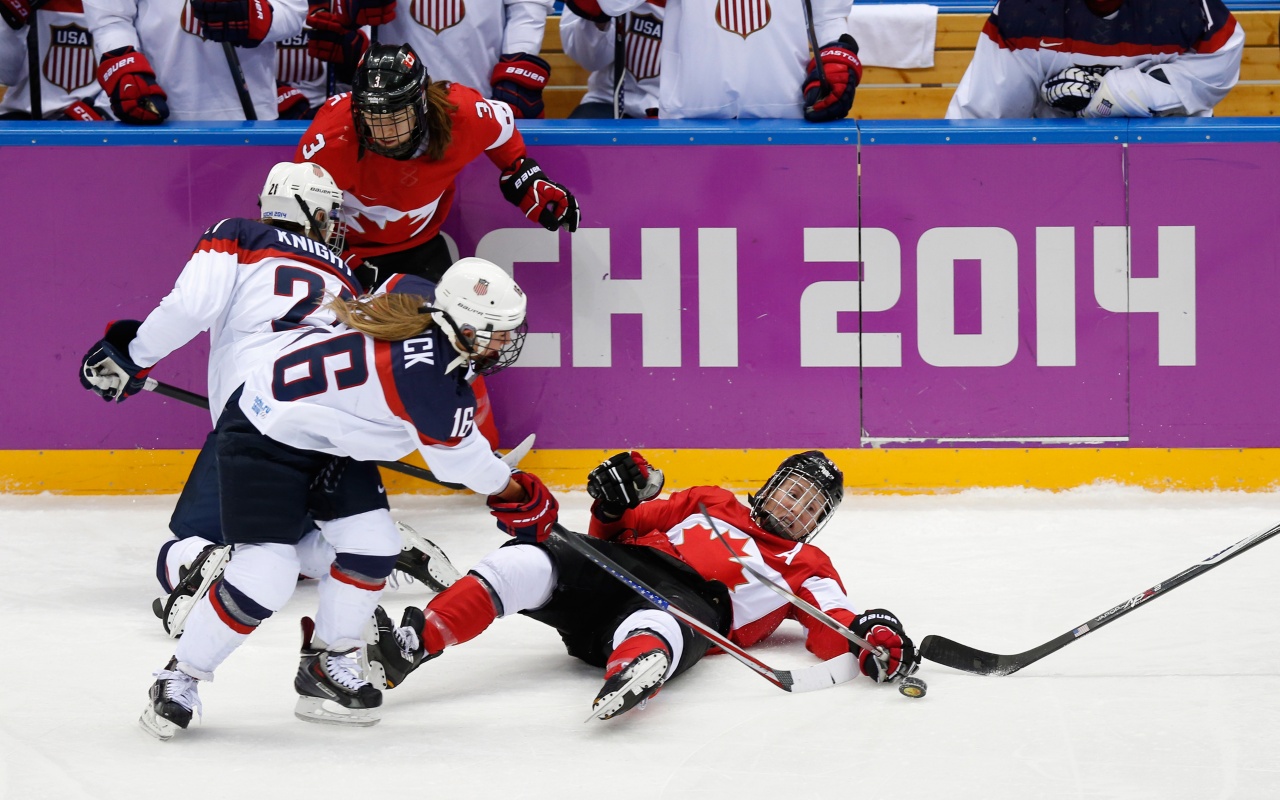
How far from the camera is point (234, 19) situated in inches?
183

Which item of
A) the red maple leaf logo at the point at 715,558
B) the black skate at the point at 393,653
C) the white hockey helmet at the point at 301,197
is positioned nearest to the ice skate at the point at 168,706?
the black skate at the point at 393,653

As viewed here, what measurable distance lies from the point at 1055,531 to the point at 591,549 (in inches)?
74.5

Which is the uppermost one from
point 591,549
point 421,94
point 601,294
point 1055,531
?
point 421,94

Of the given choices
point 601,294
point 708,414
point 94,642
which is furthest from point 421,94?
point 94,642

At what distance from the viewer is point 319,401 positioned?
2.79 meters

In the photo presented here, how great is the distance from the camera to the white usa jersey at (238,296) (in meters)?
3.51

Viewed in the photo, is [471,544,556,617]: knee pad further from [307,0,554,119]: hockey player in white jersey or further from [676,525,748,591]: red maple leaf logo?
[307,0,554,119]: hockey player in white jersey

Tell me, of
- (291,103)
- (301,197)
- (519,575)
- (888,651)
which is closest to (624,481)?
(519,575)

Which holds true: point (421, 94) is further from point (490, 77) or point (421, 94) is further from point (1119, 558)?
point (1119, 558)

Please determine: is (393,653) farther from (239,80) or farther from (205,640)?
(239,80)

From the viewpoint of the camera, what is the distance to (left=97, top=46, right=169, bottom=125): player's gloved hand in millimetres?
4676

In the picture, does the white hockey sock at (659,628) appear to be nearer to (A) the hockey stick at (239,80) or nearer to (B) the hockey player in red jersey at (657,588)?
(B) the hockey player in red jersey at (657,588)

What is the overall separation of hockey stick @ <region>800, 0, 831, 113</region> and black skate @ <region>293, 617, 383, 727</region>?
8.77 ft

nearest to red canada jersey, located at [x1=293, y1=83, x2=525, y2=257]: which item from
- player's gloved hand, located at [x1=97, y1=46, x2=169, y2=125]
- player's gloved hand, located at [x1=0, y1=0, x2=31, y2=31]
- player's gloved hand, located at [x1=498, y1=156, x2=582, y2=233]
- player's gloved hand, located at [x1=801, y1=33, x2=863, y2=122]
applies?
player's gloved hand, located at [x1=498, y1=156, x2=582, y2=233]
